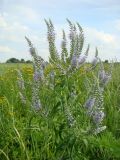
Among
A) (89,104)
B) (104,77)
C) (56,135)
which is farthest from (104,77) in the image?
(56,135)

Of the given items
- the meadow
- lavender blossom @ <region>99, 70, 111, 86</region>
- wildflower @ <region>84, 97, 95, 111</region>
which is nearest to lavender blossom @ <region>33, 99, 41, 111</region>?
the meadow

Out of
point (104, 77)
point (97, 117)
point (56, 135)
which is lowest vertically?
point (56, 135)

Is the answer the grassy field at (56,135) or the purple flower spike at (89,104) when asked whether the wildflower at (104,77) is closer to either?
the grassy field at (56,135)

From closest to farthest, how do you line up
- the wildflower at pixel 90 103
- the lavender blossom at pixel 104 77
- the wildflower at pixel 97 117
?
1. the wildflower at pixel 97 117
2. the wildflower at pixel 90 103
3. the lavender blossom at pixel 104 77

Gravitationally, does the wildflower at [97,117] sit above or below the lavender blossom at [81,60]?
below

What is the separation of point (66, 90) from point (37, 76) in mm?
211

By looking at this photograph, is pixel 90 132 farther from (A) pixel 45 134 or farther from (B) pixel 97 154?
(B) pixel 97 154

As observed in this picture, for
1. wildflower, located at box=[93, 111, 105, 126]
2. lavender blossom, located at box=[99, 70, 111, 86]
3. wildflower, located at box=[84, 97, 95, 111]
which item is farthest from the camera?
lavender blossom, located at box=[99, 70, 111, 86]

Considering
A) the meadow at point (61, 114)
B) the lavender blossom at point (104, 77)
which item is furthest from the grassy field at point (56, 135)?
the lavender blossom at point (104, 77)

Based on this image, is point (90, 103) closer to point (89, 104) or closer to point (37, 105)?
point (89, 104)

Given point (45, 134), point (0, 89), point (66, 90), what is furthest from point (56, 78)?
point (0, 89)

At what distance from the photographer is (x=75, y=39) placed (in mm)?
2900

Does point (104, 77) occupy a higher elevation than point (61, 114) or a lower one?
higher

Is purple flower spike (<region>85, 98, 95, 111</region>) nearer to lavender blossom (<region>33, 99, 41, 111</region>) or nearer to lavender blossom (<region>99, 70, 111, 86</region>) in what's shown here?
lavender blossom (<region>33, 99, 41, 111</region>)
